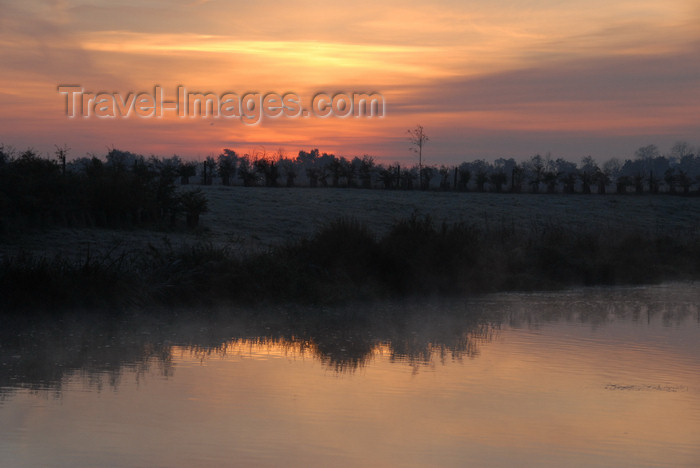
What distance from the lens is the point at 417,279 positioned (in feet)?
67.8

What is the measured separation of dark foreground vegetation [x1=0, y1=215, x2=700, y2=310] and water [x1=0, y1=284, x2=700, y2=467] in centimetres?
82

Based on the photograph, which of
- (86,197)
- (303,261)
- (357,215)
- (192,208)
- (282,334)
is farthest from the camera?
(357,215)

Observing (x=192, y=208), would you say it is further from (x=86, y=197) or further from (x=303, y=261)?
(x=303, y=261)

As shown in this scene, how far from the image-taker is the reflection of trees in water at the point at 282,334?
11453 mm

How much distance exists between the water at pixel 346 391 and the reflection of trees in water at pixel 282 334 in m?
0.05

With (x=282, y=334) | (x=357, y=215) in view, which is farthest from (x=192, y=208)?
(x=282, y=334)

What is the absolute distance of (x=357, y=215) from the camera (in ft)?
120

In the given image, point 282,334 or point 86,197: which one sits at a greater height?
point 86,197

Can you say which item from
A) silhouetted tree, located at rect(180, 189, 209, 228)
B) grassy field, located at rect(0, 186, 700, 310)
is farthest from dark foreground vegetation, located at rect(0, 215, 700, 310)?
silhouetted tree, located at rect(180, 189, 209, 228)

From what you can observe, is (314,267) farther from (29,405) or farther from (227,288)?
(29,405)

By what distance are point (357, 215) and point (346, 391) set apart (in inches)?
1041

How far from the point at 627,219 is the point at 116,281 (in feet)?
107

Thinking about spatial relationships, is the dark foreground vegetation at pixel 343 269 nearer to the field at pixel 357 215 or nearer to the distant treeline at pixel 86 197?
the field at pixel 357 215

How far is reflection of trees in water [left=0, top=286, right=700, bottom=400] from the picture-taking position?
11453 mm
